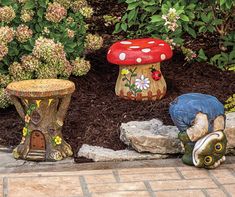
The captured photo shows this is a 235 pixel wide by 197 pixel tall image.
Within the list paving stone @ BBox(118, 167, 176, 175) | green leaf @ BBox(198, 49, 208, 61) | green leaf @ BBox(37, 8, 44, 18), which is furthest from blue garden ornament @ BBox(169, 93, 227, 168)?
green leaf @ BBox(198, 49, 208, 61)

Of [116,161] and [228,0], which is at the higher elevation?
[228,0]

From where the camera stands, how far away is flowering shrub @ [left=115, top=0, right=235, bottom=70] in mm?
6938

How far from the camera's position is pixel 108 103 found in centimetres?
670

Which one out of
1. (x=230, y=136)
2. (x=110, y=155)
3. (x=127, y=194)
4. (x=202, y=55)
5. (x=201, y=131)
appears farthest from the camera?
(x=202, y=55)

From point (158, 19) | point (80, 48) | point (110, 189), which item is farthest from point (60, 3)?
point (110, 189)

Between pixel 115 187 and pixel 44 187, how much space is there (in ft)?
1.74

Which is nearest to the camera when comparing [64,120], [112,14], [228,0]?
[64,120]

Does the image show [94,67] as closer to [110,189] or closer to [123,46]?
[123,46]

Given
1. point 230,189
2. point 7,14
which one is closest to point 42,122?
point 7,14

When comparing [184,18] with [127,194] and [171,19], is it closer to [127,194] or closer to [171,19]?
[171,19]

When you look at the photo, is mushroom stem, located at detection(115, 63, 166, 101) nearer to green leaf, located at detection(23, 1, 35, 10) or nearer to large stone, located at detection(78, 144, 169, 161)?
large stone, located at detection(78, 144, 169, 161)

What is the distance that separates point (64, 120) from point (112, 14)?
3.04 metres

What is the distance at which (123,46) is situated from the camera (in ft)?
21.9

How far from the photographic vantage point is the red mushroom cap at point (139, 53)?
6473 millimetres
